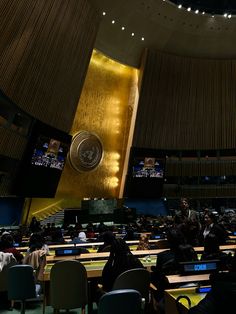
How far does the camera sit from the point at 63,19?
45.7 ft

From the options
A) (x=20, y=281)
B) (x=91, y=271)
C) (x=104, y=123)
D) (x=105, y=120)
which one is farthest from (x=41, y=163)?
(x=91, y=271)

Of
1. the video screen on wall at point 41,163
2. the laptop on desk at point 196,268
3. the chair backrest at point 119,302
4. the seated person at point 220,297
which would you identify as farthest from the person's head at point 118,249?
the video screen on wall at point 41,163

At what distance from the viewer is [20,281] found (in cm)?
422

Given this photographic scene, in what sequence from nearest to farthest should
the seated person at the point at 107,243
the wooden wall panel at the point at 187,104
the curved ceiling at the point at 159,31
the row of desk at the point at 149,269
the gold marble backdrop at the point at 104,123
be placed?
the row of desk at the point at 149,269 → the seated person at the point at 107,243 → the curved ceiling at the point at 159,31 → the gold marble backdrop at the point at 104,123 → the wooden wall panel at the point at 187,104

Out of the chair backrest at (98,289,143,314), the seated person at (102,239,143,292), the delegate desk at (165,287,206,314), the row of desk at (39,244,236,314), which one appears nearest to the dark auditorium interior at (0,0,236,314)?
the row of desk at (39,244,236,314)

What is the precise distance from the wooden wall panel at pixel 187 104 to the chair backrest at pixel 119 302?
58.1 feet

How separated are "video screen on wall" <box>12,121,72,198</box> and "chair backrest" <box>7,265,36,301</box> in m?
9.75

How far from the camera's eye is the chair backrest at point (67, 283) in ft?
13.0

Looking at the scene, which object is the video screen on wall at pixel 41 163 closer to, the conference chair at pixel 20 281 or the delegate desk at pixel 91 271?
the delegate desk at pixel 91 271

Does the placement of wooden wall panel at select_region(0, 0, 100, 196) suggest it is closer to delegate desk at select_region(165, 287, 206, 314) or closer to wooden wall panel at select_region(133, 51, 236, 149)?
wooden wall panel at select_region(133, 51, 236, 149)

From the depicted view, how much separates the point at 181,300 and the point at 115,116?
60.8 ft

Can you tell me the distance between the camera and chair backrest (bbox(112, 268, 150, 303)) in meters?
3.56

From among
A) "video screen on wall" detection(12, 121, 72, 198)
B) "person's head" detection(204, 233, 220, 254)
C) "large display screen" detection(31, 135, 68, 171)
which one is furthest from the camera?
"large display screen" detection(31, 135, 68, 171)

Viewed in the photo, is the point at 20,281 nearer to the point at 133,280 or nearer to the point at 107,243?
the point at 133,280
